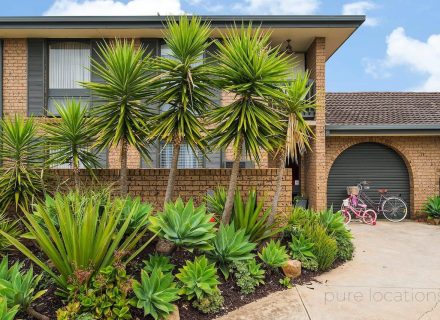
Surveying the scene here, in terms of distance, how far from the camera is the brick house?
33.6ft

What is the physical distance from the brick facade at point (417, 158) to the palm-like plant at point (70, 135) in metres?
8.84

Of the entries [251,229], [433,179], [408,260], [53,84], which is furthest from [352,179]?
[53,84]

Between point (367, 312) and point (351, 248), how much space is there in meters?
2.57

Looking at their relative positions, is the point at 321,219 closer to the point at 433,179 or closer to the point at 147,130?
the point at 147,130

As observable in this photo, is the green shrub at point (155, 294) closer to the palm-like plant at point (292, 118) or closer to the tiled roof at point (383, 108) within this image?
the palm-like plant at point (292, 118)

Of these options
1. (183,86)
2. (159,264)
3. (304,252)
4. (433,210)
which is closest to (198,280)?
(159,264)

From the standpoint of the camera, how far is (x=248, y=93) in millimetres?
5922

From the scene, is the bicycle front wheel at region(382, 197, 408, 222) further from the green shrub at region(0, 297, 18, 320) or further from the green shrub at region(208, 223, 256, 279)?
the green shrub at region(0, 297, 18, 320)

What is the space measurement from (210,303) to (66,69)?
29.1 feet

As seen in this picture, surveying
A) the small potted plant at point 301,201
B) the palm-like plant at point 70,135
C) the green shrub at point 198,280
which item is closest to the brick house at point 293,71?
A: the small potted plant at point 301,201

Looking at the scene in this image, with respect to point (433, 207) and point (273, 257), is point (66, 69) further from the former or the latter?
point (433, 207)

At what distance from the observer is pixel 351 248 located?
726cm

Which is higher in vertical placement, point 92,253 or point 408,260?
point 92,253

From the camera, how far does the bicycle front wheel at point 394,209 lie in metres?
12.6
